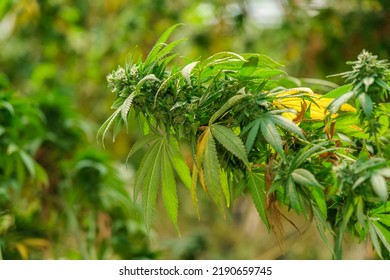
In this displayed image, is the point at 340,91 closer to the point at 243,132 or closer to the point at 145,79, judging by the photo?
the point at 243,132

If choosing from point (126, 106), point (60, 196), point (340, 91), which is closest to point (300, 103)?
point (340, 91)

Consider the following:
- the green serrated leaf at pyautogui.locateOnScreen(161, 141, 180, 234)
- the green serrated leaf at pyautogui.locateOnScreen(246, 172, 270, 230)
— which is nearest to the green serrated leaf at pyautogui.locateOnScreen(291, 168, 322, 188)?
the green serrated leaf at pyautogui.locateOnScreen(246, 172, 270, 230)

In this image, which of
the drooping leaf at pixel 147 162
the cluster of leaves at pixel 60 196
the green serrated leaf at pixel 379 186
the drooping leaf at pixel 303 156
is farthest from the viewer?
the cluster of leaves at pixel 60 196

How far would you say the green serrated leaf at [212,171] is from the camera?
83 centimetres

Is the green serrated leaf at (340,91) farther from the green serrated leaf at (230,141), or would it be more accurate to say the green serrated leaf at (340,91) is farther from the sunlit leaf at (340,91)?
the green serrated leaf at (230,141)

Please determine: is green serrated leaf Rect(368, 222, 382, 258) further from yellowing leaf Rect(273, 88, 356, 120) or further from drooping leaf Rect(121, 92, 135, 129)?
drooping leaf Rect(121, 92, 135, 129)

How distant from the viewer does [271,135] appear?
0.80 meters

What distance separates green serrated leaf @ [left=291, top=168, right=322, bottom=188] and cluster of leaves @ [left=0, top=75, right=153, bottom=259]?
3.26 ft

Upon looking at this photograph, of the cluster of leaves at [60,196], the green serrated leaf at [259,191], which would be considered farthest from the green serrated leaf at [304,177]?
the cluster of leaves at [60,196]

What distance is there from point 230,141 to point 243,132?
0.03 m

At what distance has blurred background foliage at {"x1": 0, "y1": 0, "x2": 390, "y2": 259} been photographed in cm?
179

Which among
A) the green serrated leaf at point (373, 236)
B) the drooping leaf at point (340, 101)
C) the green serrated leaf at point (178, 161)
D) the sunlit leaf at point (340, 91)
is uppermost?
the sunlit leaf at point (340, 91)
